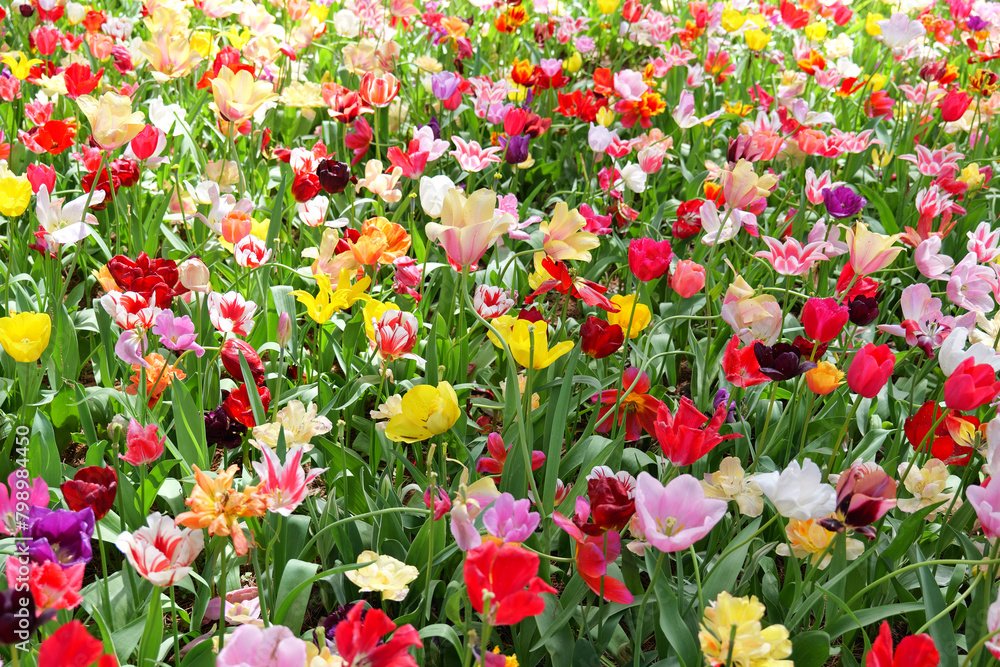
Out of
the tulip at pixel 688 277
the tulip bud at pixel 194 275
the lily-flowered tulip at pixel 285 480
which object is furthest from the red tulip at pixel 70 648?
the tulip at pixel 688 277

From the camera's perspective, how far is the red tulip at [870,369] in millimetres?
1211

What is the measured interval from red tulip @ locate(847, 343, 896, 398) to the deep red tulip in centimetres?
41

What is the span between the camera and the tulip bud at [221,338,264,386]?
139 cm

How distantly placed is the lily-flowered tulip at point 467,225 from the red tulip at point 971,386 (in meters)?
0.72

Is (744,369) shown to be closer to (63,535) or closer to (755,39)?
(63,535)

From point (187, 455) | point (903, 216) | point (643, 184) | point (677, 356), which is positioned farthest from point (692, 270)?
point (903, 216)

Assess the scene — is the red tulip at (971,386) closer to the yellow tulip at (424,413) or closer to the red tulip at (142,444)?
the yellow tulip at (424,413)

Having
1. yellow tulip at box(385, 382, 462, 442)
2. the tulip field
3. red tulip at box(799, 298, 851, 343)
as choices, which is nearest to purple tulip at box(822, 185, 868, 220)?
the tulip field

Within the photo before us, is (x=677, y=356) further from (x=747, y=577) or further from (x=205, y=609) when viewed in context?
(x=205, y=609)

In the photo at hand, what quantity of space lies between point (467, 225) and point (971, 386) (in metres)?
0.80

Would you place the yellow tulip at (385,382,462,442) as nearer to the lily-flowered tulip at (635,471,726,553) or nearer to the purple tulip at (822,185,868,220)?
the lily-flowered tulip at (635,471,726,553)

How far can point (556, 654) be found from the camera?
119cm

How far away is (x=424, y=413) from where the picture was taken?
118 cm

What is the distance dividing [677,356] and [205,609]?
51.7 inches
